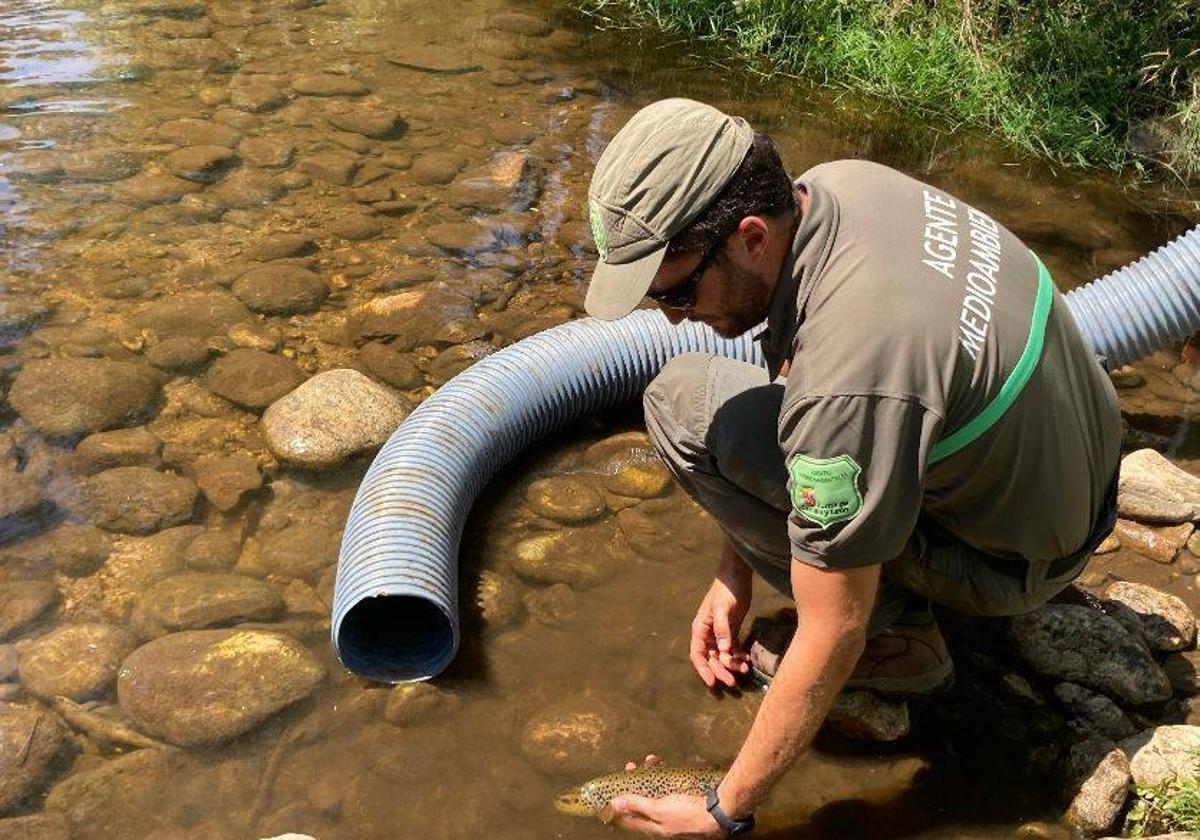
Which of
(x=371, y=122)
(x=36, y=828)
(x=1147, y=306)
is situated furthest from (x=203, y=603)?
(x=371, y=122)

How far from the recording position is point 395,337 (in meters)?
4.50

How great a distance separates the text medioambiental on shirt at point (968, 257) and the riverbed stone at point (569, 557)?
1622 millimetres

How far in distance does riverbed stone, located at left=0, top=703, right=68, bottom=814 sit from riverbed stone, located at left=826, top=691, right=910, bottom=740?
6.44 ft

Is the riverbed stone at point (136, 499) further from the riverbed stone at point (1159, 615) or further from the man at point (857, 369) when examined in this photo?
the riverbed stone at point (1159, 615)

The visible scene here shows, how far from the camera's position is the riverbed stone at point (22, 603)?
3.15 meters

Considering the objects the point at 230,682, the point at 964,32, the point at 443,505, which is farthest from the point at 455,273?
the point at 964,32

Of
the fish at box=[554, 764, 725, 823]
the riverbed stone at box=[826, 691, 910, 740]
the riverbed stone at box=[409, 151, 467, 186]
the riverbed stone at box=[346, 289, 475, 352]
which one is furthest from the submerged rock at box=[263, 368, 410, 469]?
the riverbed stone at box=[409, 151, 467, 186]

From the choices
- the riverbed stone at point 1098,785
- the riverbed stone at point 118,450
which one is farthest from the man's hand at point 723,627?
the riverbed stone at point 118,450

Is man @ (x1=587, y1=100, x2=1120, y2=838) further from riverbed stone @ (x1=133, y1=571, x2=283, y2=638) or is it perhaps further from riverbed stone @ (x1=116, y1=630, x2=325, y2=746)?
riverbed stone @ (x1=133, y1=571, x2=283, y2=638)

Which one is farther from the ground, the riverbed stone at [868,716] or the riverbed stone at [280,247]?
the riverbed stone at [280,247]

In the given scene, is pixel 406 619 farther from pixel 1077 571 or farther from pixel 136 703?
pixel 1077 571

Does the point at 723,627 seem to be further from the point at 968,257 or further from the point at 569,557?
the point at 968,257

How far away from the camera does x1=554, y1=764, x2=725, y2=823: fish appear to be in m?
2.73

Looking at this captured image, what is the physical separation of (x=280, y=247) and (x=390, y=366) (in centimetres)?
111
